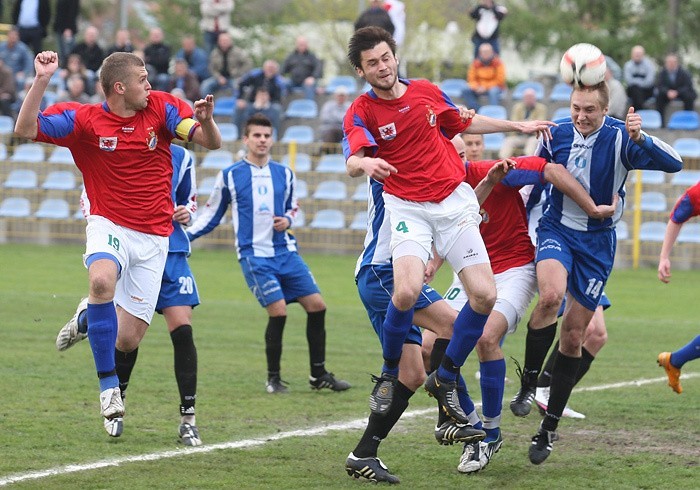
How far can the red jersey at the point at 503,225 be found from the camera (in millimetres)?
7664

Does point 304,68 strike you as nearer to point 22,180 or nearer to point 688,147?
point 22,180

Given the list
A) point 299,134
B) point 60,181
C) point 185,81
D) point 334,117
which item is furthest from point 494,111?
point 60,181

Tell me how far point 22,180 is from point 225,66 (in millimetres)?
4538

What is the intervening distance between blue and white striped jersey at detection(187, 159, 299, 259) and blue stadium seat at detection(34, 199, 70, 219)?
1328 cm

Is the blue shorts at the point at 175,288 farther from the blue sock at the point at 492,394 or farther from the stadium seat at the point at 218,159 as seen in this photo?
the stadium seat at the point at 218,159

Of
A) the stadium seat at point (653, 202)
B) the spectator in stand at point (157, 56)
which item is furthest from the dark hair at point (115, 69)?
the spectator in stand at point (157, 56)

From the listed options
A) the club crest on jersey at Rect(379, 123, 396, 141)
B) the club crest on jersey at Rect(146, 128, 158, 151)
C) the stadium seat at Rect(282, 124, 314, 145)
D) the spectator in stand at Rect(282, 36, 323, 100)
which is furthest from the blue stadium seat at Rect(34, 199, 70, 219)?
the club crest on jersey at Rect(379, 123, 396, 141)

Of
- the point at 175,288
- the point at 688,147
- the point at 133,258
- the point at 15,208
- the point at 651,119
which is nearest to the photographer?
the point at 133,258

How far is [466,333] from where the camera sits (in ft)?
21.5

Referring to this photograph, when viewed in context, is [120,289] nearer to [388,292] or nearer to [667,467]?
[388,292]

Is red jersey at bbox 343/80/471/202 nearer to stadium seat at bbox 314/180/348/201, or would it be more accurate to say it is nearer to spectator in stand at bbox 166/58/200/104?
stadium seat at bbox 314/180/348/201

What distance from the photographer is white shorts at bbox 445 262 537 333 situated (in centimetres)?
738

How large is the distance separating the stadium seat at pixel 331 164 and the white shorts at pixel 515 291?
1457 cm

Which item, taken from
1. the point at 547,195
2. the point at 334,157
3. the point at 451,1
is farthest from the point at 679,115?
the point at 451,1
